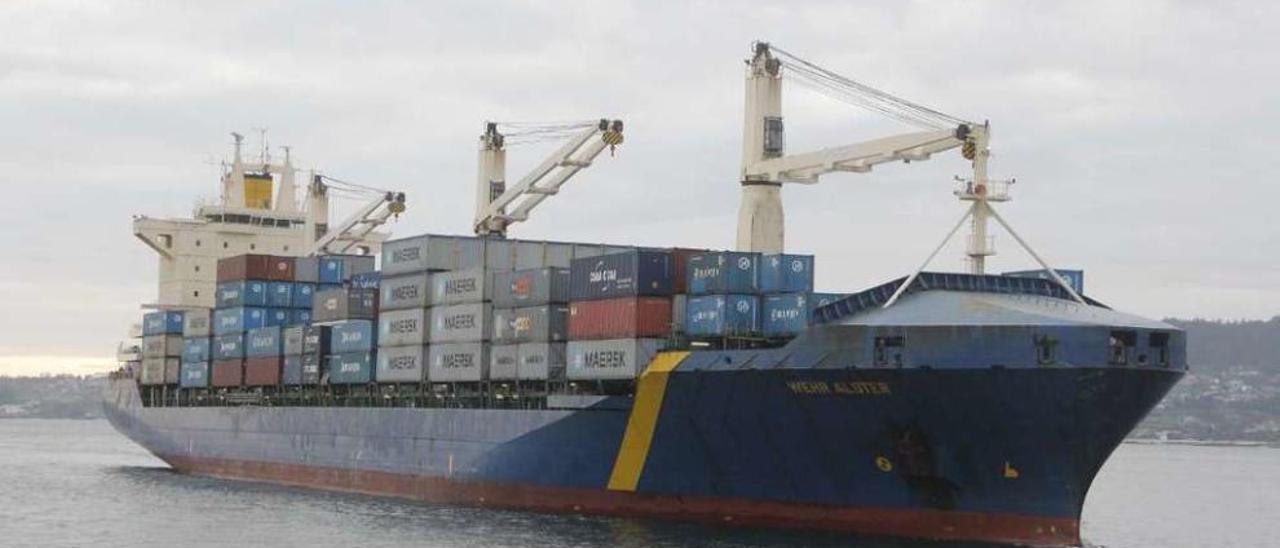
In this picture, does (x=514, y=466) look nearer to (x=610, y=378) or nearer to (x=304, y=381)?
(x=610, y=378)

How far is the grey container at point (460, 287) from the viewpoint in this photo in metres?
54.6

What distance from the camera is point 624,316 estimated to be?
47594 millimetres

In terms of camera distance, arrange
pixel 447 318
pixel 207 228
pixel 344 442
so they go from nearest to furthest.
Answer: pixel 447 318
pixel 344 442
pixel 207 228

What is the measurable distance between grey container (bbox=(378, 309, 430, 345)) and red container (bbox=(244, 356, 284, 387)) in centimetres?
880

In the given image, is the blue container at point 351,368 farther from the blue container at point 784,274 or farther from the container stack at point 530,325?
the blue container at point 784,274

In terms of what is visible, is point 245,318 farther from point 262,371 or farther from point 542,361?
point 542,361

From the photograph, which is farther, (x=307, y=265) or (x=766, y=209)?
(x=307, y=265)

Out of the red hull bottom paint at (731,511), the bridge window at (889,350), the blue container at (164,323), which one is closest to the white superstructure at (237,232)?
the blue container at (164,323)

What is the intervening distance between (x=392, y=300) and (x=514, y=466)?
996 centimetres

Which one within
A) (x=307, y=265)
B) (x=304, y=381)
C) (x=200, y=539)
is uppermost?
(x=307, y=265)

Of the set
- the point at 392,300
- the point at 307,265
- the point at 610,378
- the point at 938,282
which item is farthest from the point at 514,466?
the point at 307,265

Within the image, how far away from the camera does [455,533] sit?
46.0 meters

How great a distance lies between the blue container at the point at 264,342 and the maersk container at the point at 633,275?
2229 centimetres

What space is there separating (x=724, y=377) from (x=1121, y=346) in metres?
9.99
